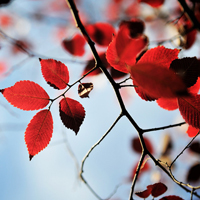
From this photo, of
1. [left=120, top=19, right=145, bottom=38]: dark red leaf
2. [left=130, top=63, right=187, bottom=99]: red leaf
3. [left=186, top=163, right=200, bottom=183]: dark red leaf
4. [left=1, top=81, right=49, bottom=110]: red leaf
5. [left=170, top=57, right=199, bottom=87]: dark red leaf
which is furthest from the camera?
[left=186, top=163, right=200, bottom=183]: dark red leaf

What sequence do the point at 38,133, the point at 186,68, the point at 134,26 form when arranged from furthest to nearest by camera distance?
the point at 134,26
the point at 38,133
the point at 186,68

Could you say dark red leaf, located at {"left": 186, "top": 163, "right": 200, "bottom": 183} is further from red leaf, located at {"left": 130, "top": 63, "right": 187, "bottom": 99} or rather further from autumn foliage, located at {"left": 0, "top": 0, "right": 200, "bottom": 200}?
red leaf, located at {"left": 130, "top": 63, "right": 187, "bottom": 99}

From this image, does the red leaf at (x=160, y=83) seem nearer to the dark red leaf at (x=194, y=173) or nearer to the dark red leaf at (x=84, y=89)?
the dark red leaf at (x=84, y=89)

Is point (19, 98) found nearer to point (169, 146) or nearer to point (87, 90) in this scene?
point (87, 90)

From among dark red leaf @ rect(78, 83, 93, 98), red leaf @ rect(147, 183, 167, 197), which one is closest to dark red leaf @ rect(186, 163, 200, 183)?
red leaf @ rect(147, 183, 167, 197)

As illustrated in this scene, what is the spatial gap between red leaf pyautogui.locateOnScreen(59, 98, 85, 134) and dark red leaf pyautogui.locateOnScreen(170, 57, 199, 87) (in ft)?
0.98

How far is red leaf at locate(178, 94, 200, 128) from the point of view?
0.48 metres

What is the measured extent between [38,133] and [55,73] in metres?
0.20

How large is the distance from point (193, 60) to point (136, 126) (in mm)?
259

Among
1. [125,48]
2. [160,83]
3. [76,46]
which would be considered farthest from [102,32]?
[160,83]

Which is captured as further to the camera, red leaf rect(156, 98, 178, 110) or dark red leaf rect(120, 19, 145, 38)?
dark red leaf rect(120, 19, 145, 38)

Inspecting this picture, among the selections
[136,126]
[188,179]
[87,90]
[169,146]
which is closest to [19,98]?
[87,90]

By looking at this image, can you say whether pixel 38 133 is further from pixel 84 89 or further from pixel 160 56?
pixel 160 56

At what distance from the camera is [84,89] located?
0.57 m
